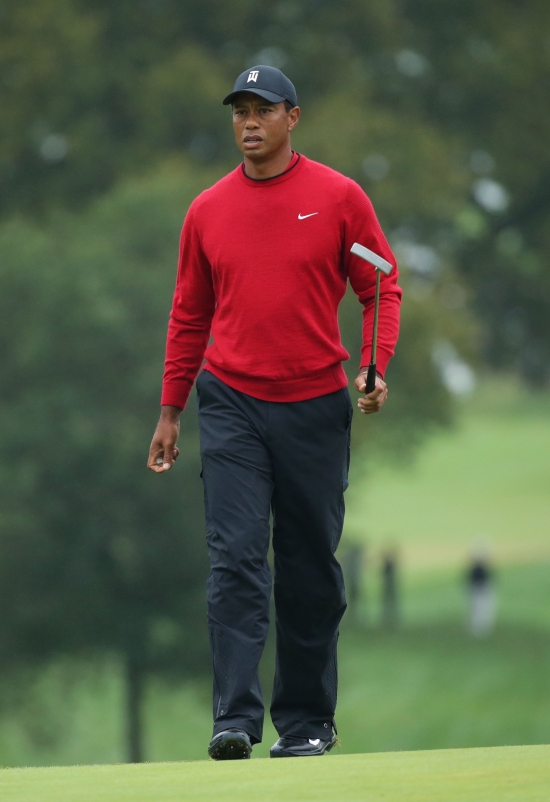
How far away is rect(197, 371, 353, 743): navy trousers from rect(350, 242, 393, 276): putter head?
42cm

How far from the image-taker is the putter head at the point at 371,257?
4406mm

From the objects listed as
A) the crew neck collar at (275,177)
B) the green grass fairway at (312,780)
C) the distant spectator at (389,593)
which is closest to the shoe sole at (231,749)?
the green grass fairway at (312,780)

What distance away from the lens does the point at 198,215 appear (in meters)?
4.66

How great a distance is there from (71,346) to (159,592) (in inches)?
154

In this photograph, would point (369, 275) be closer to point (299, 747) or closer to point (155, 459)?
point (155, 459)

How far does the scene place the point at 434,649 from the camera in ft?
110

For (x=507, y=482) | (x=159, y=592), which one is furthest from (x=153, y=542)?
(x=507, y=482)

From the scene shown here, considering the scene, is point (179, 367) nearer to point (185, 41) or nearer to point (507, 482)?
point (185, 41)

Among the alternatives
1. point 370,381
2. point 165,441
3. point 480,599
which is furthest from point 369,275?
point 480,599

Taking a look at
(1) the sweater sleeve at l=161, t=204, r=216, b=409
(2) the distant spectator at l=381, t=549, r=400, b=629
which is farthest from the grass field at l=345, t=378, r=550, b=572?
(1) the sweater sleeve at l=161, t=204, r=216, b=409

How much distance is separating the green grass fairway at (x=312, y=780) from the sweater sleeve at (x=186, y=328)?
158 centimetres

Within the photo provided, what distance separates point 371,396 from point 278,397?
0.30 m

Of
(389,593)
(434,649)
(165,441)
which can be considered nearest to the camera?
(165,441)

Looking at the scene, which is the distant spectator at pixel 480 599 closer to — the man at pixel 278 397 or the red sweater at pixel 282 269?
the man at pixel 278 397
